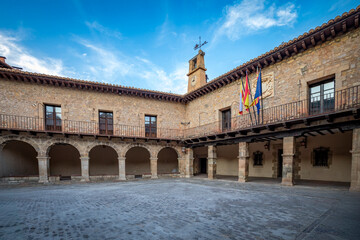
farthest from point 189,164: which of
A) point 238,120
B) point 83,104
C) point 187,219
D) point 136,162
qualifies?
point 187,219

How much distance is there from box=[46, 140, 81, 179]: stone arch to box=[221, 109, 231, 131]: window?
1195cm

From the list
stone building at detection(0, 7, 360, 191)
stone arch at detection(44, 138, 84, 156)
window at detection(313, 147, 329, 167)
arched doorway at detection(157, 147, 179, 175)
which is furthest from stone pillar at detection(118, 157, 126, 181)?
window at detection(313, 147, 329, 167)

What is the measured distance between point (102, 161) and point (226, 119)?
1111 centimetres

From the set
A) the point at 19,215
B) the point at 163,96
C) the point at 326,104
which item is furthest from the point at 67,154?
the point at 326,104

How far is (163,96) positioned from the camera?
15.8m

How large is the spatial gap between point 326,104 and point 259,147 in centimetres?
596

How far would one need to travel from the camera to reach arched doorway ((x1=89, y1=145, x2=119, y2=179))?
1530 cm

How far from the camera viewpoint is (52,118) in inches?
504

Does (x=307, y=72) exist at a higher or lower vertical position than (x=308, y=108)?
higher

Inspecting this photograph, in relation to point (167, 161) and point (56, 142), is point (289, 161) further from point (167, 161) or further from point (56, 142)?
point (56, 142)

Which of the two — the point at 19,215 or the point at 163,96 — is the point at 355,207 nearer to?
the point at 19,215

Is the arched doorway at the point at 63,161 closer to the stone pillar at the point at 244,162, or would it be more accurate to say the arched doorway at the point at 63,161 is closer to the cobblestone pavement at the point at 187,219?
the cobblestone pavement at the point at 187,219

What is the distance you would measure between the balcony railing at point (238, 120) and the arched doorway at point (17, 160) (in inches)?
73.8

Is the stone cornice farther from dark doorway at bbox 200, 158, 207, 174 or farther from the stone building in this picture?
dark doorway at bbox 200, 158, 207, 174
